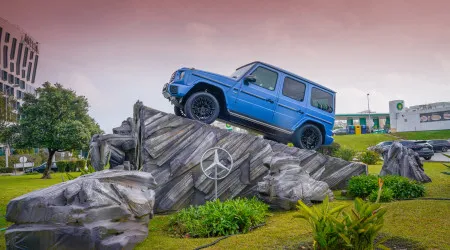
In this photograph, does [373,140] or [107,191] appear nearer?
[107,191]

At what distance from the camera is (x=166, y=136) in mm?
8766

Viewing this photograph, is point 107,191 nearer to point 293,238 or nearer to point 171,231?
point 171,231

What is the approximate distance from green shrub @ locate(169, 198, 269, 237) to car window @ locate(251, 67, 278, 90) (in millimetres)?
4582

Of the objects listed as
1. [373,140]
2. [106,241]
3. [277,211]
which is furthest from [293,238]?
[373,140]

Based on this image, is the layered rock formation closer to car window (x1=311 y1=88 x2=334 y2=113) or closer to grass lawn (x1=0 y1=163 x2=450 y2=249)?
grass lawn (x1=0 y1=163 x2=450 y2=249)

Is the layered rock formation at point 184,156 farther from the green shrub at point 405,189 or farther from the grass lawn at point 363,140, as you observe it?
the grass lawn at point 363,140

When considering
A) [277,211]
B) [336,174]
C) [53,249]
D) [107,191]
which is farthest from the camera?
[336,174]

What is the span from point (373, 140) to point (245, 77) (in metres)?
36.8

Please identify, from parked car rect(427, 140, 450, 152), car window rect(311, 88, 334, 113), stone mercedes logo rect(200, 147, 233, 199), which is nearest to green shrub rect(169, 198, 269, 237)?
stone mercedes logo rect(200, 147, 233, 199)

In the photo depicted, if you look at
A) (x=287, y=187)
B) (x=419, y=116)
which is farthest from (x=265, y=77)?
(x=419, y=116)

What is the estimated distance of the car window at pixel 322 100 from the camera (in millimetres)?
11156

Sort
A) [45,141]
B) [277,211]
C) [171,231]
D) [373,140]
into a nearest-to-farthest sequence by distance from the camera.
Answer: [171,231] < [277,211] < [45,141] < [373,140]

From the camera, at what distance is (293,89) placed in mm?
10820

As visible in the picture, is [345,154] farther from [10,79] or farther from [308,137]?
[10,79]
